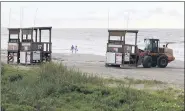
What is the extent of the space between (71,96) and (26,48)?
1514cm

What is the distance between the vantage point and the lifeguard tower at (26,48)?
87.1 ft

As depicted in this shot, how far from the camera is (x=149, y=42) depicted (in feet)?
96.1

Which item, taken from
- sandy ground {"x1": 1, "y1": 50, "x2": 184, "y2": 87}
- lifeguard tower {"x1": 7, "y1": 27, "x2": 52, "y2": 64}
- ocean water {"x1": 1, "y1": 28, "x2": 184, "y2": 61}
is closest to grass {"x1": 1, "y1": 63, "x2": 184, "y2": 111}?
sandy ground {"x1": 1, "y1": 50, "x2": 184, "y2": 87}

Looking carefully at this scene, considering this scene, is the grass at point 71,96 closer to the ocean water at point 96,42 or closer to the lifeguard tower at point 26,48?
the lifeguard tower at point 26,48

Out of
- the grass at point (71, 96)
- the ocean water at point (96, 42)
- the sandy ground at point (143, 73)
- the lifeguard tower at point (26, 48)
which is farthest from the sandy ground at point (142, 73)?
the ocean water at point (96, 42)

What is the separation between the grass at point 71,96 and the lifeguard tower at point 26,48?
11333 mm

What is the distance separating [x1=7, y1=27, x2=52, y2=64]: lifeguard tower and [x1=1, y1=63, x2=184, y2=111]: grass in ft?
37.2

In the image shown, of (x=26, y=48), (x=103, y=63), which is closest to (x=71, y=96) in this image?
(x=26, y=48)

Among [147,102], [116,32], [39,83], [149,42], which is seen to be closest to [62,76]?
[39,83]

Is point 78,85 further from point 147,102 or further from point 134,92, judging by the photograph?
point 147,102

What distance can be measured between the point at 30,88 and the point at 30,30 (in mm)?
14161

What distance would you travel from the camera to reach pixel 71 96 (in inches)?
477

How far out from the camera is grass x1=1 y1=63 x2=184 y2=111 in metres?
10.3

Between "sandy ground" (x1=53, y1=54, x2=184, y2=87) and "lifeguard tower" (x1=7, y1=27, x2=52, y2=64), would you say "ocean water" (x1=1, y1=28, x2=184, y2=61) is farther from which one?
"lifeguard tower" (x1=7, y1=27, x2=52, y2=64)
